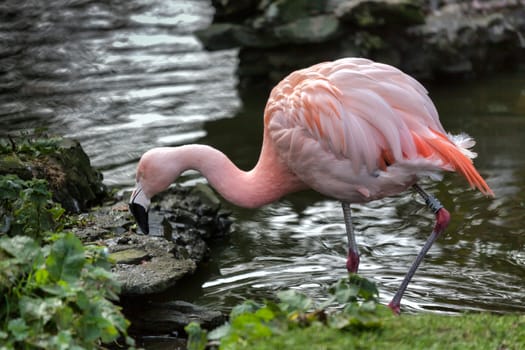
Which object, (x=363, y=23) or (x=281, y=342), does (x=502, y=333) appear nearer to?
(x=281, y=342)

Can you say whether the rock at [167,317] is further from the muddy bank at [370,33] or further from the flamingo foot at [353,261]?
the muddy bank at [370,33]

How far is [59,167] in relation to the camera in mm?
6801

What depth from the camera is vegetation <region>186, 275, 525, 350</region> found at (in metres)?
4.01

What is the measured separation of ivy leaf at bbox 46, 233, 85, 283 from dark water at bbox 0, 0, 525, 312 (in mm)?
1781

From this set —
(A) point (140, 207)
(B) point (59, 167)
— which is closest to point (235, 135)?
(B) point (59, 167)

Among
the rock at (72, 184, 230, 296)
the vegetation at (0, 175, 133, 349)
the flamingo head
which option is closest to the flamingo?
the flamingo head

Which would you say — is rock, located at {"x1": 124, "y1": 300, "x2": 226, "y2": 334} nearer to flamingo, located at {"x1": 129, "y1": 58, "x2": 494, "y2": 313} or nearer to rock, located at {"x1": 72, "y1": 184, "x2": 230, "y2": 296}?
rock, located at {"x1": 72, "y1": 184, "x2": 230, "y2": 296}

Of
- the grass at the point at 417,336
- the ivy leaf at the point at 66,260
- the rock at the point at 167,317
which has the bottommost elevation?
the rock at the point at 167,317

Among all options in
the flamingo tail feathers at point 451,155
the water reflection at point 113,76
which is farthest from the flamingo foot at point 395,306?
the water reflection at point 113,76

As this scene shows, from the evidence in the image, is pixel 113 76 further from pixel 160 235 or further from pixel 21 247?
pixel 21 247

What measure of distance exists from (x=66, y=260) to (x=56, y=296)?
0.57 ft

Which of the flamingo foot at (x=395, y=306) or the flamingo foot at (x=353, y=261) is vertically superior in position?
the flamingo foot at (x=353, y=261)

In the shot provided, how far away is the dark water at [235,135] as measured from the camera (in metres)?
6.25

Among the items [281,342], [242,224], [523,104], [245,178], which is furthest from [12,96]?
[281,342]
